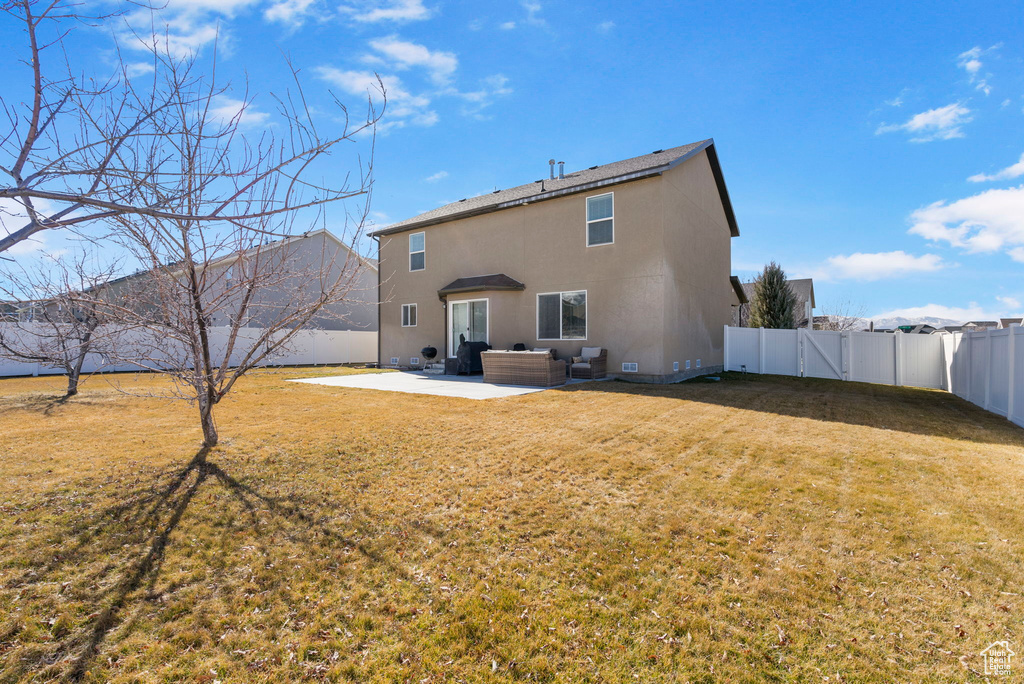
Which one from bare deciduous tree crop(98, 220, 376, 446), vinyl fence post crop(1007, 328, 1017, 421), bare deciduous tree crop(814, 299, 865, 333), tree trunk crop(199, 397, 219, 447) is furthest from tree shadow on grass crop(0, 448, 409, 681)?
bare deciduous tree crop(814, 299, 865, 333)

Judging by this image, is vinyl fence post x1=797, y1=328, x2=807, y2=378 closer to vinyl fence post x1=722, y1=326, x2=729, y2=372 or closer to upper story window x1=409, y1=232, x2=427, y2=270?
vinyl fence post x1=722, y1=326, x2=729, y2=372

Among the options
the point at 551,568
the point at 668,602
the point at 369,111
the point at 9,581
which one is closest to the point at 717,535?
the point at 668,602

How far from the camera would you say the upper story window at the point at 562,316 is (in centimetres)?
1227

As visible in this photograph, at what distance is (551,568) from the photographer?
2.61 m

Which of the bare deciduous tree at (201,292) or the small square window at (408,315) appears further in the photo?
the small square window at (408,315)

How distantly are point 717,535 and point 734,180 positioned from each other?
639 inches

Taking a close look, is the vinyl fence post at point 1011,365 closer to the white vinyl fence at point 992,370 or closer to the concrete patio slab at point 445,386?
the white vinyl fence at point 992,370

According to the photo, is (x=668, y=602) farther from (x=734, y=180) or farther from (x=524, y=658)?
(x=734, y=180)

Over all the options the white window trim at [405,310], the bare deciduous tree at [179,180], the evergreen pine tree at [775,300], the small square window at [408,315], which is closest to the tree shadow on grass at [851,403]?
the bare deciduous tree at [179,180]

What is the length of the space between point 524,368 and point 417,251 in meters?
8.35

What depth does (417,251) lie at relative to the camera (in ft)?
53.6

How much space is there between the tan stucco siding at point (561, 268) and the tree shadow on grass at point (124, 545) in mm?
9553

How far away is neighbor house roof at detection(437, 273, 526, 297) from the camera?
42.7 ft

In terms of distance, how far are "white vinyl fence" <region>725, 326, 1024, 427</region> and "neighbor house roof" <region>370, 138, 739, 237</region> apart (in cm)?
579
